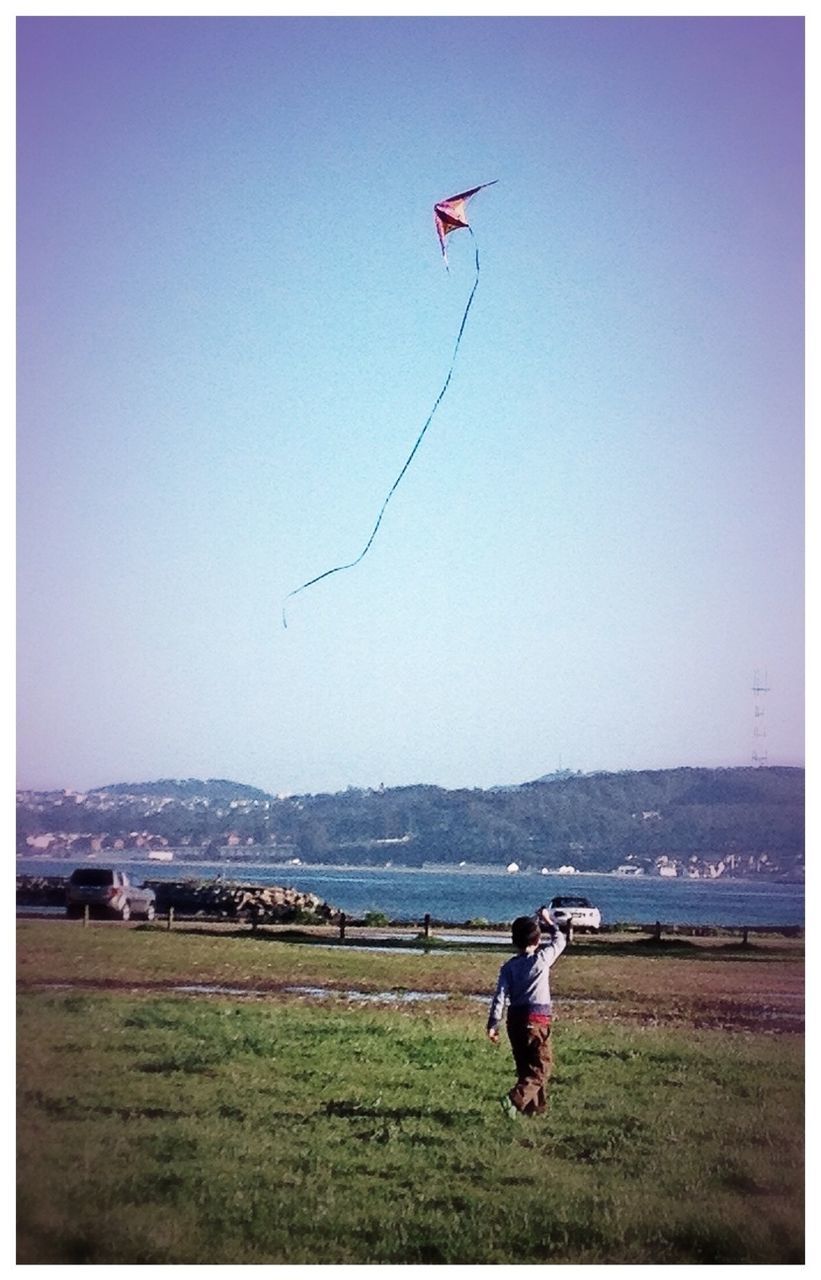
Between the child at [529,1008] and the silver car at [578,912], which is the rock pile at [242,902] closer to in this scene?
the silver car at [578,912]

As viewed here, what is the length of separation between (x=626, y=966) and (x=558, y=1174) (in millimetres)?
2495

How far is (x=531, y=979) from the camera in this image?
5004mm

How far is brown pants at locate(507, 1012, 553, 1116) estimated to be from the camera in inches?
198

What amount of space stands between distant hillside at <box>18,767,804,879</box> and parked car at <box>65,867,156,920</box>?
0.69 feet

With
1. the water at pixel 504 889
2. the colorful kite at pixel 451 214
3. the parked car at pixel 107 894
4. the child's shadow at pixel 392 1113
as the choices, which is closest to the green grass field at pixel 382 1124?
the child's shadow at pixel 392 1113

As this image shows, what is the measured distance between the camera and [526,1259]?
4.43m

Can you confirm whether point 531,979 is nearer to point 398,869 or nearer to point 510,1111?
point 510,1111

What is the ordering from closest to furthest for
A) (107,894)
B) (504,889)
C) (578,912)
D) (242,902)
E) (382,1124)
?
(382,1124), (107,894), (504,889), (578,912), (242,902)

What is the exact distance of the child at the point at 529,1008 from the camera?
196 inches

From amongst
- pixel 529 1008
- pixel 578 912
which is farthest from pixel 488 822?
pixel 529 1008

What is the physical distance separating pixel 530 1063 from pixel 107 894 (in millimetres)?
2619

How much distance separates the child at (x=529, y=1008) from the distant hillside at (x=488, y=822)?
1.59 meters

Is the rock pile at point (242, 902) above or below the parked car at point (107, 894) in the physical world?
below

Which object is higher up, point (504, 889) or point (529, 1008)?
point (504, 889)
